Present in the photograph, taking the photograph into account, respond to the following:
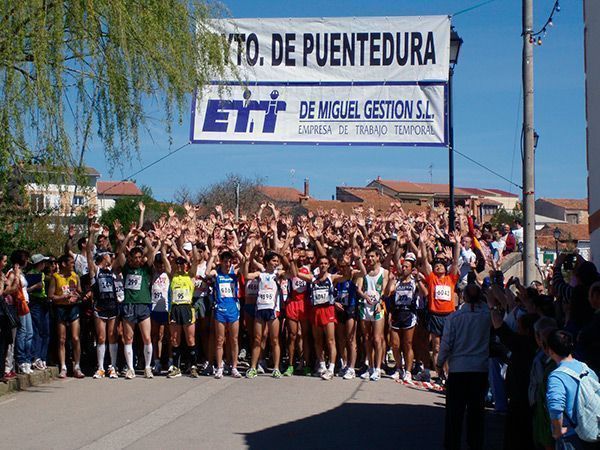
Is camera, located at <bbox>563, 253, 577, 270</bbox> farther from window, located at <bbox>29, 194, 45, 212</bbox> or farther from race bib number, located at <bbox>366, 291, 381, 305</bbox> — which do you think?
window, located at <bbox>29, 194, 45, 212</bbox>

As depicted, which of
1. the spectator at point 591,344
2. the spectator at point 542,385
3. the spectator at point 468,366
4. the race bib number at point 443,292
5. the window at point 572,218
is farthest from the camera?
the window at point 572,218

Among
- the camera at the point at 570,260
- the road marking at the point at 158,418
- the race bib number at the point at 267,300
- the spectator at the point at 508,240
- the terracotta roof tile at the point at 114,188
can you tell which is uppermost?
the terracotta roof tile at the point at 114,188

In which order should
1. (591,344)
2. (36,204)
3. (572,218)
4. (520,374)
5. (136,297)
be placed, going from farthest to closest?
1. (572,218)
2. (36,204)
3. (136,297)
4. (520,374)
5. (591,344)

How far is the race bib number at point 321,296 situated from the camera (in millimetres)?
14602

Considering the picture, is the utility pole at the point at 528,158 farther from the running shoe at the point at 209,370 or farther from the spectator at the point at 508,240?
the spectator at the point at 508,240

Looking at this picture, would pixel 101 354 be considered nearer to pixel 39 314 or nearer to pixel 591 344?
pixel 39 314

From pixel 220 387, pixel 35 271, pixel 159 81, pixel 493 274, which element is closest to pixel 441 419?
pixel 493 274

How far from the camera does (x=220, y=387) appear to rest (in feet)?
44.2

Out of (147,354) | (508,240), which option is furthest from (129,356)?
(508,240)

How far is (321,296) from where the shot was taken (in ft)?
47.9

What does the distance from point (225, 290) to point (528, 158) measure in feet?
17.2

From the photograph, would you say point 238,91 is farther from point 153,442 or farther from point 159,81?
point 153,442

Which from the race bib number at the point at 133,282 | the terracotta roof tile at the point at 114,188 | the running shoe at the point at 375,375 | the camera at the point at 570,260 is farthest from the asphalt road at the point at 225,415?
the terracotta roof tile at the point at 114,188

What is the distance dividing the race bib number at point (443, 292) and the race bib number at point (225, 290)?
10.8ft
